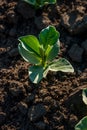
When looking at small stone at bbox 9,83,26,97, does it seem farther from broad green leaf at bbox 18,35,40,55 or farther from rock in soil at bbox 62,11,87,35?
rock in soil at bbox 62,11,87,35

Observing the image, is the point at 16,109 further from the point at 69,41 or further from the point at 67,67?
the point at 69,41

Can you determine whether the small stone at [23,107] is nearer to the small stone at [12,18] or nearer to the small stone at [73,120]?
the small stone at [73,120]

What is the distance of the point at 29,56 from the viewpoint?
206cm

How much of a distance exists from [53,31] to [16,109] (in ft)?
1.47

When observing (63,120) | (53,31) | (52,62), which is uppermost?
(53,31)

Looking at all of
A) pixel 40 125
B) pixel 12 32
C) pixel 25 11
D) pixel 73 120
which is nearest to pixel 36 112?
pixel 40 125

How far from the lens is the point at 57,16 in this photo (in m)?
2.36

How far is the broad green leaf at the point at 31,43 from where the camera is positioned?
2.05 metres

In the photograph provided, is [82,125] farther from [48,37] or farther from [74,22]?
[74,22]

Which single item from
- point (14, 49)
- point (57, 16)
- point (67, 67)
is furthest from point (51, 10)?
point (67, 67)

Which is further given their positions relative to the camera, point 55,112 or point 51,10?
point 51,10

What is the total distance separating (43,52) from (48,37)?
0.32 ft

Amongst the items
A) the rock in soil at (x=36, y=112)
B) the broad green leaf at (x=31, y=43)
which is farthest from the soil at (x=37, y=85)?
the broad green leaf at (x=31, y=43)

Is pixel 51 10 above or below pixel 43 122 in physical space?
above
